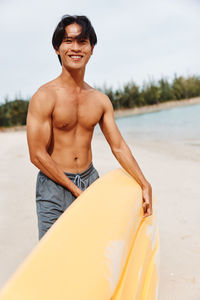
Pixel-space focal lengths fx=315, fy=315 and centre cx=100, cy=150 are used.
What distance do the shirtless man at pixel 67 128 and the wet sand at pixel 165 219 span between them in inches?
34.5

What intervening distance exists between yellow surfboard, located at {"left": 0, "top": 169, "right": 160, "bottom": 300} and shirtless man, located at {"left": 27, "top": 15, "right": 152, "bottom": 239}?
171 millimetres

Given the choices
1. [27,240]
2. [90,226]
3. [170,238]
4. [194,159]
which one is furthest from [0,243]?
[194,159]

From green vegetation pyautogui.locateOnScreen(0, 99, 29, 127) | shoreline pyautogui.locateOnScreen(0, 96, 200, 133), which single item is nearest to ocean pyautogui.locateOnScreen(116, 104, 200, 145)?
green vegetation pyautogui.locateOnScreen(0, 99, 29, 127)

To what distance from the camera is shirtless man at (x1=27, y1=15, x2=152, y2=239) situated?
1690 millimetres

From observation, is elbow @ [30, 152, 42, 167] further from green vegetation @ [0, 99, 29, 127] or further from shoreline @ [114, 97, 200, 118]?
shoreline @ [114, 97, 200, 118]

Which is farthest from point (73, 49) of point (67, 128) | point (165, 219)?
point (165, 219)

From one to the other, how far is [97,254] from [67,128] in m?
0.85

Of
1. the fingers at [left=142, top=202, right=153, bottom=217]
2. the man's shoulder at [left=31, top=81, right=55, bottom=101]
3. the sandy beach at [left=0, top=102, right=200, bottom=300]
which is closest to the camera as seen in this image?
the man's shoulder at [left=31, top=81, right=55, bottom=101]

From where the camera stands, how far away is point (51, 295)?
0.94 metres

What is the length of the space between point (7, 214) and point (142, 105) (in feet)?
128

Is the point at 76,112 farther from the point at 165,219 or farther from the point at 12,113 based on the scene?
the point at 12,113

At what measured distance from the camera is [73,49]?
171 centimetres

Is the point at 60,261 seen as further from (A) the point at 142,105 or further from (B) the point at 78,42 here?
(A) the point at 142,105

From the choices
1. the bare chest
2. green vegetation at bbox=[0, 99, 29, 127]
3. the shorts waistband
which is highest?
the bare chest
